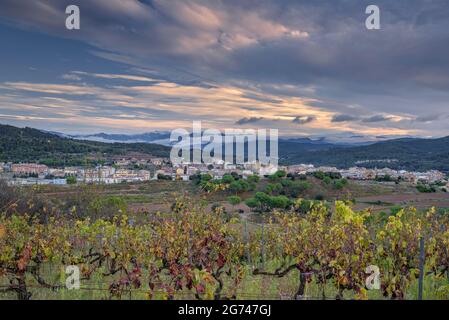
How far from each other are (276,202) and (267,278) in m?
19.7

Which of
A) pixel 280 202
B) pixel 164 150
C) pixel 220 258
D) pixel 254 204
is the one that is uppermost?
pixel 164 150

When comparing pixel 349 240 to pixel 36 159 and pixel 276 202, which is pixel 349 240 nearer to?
pixel 276 202

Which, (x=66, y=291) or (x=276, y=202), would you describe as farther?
(x=276, y=202)

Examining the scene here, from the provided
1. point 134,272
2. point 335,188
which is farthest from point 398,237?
point 335,188

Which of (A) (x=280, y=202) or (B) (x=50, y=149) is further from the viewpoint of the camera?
(B) (x=50, y=149)

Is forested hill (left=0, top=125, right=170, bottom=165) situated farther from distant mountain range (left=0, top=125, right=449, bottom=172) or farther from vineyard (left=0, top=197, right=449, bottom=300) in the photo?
vineyard (left=0, top=197, right=449, bottom=300)

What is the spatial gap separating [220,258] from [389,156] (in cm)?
6213

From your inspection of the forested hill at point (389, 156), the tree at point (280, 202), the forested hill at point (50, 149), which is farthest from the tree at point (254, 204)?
the forested hill at point (389, 156)

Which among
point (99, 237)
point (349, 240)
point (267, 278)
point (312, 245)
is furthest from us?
point (99, 237)

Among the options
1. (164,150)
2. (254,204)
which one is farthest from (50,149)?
(254,204)

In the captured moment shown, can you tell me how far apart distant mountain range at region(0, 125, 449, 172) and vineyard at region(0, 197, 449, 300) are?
18998 mm

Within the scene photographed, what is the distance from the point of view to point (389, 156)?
204 feet

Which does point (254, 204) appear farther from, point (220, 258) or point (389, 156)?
point (389, 156)

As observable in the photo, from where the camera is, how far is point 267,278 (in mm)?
7191
